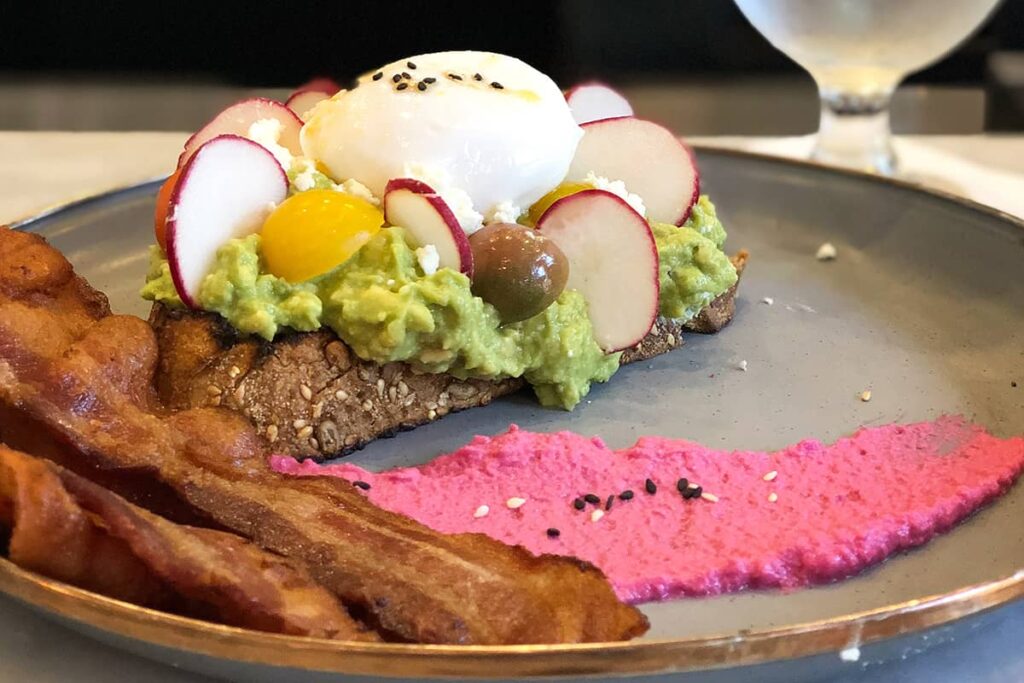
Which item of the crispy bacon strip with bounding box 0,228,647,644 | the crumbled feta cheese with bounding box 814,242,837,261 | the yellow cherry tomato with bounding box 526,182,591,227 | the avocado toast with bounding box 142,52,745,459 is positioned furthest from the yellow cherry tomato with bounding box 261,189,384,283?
the crumbled feta cheese with bounding box 814,242,837,261

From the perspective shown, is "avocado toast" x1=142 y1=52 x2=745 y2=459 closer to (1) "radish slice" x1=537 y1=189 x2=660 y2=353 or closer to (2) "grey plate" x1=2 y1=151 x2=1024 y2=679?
(1) "radish slice" x1=537 y1=189 x2=660 y2=353

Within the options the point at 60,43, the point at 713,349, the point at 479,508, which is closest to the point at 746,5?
the point at 713,349

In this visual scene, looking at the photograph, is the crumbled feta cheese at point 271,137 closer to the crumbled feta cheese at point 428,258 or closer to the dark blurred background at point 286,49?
the crumbled feta cheese at point 428,258

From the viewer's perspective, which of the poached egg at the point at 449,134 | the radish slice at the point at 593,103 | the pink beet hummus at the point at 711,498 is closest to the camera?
the pink beet hummus at the point at 711,498

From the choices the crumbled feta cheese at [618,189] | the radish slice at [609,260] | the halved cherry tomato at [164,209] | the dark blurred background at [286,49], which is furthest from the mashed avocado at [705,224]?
the dark blurred background at [286,49]

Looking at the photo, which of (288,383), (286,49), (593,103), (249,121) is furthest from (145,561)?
(286,49)

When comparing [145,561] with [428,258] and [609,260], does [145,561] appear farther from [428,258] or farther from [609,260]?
[609,260]
